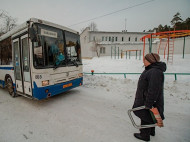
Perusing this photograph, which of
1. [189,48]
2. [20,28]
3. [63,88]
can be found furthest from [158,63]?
[189,48]

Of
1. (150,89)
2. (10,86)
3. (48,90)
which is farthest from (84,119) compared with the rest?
(10,86)

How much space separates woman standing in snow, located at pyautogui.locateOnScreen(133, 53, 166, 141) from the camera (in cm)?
199

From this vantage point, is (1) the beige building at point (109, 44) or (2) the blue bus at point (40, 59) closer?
(2) the blue bus at point (40, 59)

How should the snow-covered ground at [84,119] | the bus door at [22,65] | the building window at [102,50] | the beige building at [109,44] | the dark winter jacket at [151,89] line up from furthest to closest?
the building window at [102,50], the beige building at [109,44], the bus door at [22,65], the snow-covered ground at [84,119], the dark winter jacket at [151,89]

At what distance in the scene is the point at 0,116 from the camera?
3.51m

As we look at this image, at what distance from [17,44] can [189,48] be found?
26461 millimetres

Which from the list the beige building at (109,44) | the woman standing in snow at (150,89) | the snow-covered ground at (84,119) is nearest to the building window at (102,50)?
the beige building at (109,44)

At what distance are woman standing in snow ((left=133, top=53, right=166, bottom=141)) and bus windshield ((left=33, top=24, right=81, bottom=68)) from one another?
3160 mm

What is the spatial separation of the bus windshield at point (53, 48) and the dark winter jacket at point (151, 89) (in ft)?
10.3

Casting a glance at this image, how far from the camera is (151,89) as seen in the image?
199 cm

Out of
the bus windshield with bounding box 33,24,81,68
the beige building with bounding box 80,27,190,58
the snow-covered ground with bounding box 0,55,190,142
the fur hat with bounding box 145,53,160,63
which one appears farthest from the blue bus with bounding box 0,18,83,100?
the beige building with bounding box 80,27,190,58

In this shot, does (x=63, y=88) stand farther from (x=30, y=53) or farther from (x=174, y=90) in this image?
(x=174, y=90)

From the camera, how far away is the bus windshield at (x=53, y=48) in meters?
3.67

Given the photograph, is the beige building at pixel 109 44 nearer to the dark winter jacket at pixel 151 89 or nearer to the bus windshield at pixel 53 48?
the bus windshield at pixel 53 48
